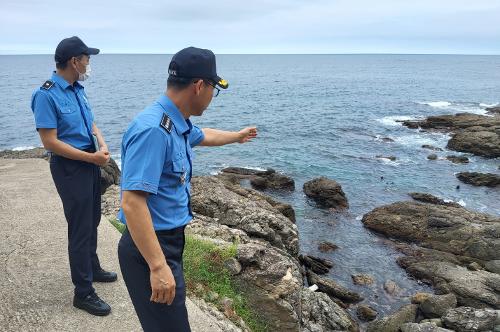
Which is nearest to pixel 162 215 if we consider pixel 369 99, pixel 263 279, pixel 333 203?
pixel 263 279

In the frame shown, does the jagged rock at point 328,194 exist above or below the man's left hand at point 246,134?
below

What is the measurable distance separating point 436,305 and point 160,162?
10857 millimetres

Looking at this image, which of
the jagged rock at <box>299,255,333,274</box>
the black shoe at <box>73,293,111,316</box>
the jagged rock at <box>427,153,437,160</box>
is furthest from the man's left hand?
the jagged rock at <box>427,153,437,160</box>

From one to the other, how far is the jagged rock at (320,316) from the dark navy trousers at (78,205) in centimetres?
375

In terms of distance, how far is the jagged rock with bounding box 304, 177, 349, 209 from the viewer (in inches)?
852

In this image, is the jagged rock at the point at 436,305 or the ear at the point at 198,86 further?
the jagged rock at the point at 436,305

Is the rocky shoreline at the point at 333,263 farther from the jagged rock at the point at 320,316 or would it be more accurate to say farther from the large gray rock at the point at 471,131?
the large gray rock at the point at 471,131

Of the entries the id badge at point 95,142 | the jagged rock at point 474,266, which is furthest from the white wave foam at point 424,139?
the id badge at point 95,142

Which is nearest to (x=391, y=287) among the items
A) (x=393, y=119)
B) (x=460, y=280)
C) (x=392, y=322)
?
(x=460, y=280)

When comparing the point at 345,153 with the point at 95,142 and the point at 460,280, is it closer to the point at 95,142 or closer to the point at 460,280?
the point at 460,280

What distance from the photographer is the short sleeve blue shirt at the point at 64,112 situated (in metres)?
4.46

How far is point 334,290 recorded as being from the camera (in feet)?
41.3

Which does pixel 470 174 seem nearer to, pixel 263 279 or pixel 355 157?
pixel 355 157

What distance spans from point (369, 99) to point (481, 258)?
5883 cm
